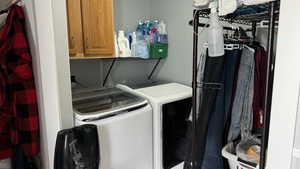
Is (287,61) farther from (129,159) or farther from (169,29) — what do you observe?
(169,29)

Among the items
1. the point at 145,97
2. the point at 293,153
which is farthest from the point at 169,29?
the point at 293,153

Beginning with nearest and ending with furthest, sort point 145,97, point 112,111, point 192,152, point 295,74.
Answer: point 295,74 < point 192,152 < point 112,111 < point 145,97

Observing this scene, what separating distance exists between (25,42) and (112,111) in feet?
2.99

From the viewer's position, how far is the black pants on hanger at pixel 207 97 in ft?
4.17

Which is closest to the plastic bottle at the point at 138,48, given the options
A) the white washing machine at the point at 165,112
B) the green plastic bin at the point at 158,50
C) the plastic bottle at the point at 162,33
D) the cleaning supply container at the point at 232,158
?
the green plastic bin at the point at 158,50

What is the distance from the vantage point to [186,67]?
8.08 ft

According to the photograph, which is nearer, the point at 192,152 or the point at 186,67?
the point at 192,152

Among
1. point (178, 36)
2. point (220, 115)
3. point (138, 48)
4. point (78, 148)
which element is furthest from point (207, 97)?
point (178, 36)

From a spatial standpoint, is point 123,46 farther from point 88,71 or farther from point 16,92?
point 16,92

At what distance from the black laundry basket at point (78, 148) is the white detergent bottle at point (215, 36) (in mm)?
943

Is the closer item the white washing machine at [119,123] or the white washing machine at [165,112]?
the white washing machine at [119,123]

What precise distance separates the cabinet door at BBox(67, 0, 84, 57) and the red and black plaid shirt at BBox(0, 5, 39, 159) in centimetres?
36

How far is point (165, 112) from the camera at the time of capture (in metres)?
1.96

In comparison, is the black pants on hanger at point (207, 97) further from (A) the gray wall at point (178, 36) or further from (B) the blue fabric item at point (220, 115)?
(A) the gray wall at point (178, 36)
